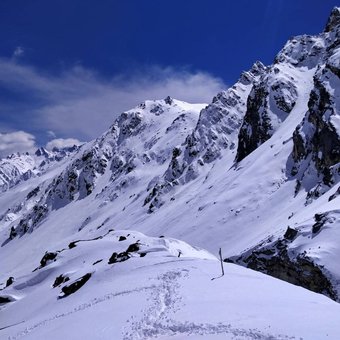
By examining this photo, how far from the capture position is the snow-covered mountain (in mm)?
19434

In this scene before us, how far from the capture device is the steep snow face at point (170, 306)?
54.1ft

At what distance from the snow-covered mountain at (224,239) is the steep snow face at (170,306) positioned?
4.3 inches

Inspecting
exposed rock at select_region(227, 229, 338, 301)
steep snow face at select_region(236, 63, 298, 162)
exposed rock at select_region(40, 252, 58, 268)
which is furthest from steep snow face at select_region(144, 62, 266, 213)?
exposed rock at select_region(227, 229, 338, 301)

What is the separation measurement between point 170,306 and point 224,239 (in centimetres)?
4532

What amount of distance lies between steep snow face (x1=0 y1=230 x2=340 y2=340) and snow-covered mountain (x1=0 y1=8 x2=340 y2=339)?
11 cm

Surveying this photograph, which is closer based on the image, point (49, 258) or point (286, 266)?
point (286, 266)

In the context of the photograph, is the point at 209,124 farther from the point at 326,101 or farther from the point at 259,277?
the point at 259,277

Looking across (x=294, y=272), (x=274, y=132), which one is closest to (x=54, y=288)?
(x=294, y=272)

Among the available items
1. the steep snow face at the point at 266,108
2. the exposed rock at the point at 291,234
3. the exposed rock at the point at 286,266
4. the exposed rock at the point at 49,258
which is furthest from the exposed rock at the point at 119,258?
the steep snow face at the point at 266,108

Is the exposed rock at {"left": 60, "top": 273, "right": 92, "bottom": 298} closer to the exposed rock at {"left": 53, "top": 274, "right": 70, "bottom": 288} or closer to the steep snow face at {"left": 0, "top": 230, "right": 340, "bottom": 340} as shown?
the steep snow face at {"left": 0, "top": 230, "right": 340, "bottom": 340}

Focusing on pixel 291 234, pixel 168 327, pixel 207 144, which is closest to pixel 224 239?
pixel 291 234

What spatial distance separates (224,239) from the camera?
65.5 m

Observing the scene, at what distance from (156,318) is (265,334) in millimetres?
5986

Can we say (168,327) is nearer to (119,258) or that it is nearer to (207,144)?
Result: (119,258)
